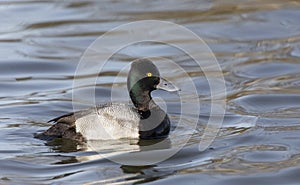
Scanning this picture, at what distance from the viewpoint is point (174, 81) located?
484 inches

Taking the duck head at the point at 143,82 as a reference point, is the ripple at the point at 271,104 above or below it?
below

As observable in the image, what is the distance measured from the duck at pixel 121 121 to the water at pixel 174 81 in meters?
0.17

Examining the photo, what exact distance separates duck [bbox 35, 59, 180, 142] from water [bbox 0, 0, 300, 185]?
0.17 metres

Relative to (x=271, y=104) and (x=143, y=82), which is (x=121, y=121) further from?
(x=271, y=104)

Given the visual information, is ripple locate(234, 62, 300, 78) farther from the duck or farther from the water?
the duck

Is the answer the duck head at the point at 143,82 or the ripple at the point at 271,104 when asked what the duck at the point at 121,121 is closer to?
the duck head at the point at 143,82

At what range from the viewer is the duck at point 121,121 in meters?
9.59

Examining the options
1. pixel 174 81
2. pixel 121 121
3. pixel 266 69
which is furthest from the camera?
pixel 266 69

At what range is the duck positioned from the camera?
959 cm

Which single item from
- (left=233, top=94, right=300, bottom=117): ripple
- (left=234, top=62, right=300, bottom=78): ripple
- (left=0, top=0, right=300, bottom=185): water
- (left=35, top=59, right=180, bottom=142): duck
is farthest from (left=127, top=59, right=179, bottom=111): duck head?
(left=234, top=62, right=300, bottom=78): ripple

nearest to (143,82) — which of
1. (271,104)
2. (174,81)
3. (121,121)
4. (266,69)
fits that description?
(121,121)

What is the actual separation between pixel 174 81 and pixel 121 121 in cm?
279

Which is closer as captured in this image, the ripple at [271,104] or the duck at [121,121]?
the duck at [121,121]

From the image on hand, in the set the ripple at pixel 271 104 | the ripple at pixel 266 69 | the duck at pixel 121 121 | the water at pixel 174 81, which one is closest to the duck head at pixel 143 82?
the duck at pixel 121 121
